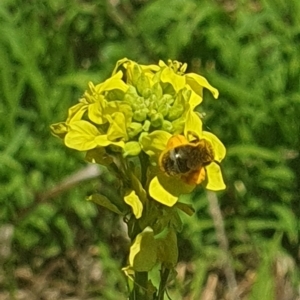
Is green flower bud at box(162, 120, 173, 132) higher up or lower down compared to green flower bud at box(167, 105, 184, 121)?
lower down

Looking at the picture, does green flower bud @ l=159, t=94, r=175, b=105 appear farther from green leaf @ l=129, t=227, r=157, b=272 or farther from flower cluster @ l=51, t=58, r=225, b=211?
green leaf @ l=129, t=227, r=157, b=272

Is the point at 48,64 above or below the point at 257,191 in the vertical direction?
above

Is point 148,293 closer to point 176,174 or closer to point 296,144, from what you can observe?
point 176,174

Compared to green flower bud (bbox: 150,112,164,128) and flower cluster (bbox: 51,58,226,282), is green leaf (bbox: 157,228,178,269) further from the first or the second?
green flower bud (bbox: 150,112,164,128)

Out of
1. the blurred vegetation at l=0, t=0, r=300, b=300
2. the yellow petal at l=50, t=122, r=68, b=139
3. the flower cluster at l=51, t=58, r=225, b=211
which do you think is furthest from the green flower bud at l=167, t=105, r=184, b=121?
the blurred vegetation at l=0, t=0, r=300, b=300

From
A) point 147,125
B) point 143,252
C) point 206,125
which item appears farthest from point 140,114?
point 206,125

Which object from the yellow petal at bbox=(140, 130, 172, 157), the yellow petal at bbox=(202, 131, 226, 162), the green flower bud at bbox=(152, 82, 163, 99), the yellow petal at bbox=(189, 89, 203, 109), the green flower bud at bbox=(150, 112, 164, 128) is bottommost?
the yellow petal at bbox=(202, 131, 226, 162)

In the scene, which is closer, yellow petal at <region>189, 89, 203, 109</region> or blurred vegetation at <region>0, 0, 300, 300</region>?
yellow petal at <region>189, 89, 203, 109</region>

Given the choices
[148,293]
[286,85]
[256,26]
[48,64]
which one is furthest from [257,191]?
Result: [148,293]
